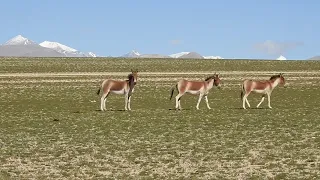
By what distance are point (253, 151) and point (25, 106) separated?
2253 centimetres

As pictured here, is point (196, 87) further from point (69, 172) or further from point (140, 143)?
point (69, 172)

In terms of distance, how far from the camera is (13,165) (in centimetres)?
1595

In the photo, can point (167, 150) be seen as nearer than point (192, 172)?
No

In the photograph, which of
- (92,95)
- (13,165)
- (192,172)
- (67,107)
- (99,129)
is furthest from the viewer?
(92,95)

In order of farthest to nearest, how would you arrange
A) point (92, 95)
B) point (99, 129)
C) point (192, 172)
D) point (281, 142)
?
point (92, 95) < point (99, 129) < point (281, 142) < point (192, 172)

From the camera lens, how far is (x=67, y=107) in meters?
35.7

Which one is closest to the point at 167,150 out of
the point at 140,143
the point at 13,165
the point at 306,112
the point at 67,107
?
the point at 140,143

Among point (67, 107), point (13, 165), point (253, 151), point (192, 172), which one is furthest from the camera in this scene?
point (67, 107)

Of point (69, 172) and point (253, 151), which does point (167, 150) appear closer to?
point (253, 151)

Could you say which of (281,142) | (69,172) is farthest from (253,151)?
(69,172)

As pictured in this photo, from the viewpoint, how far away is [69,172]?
15.0 m

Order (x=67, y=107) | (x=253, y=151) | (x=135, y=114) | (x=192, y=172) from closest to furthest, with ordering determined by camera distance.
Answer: (x=192, y=172) → (x=253, y=151) → (x=135, y=114) → (x=67, y=107)

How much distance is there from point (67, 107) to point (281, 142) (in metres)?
19.5

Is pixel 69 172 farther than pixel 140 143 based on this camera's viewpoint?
No
